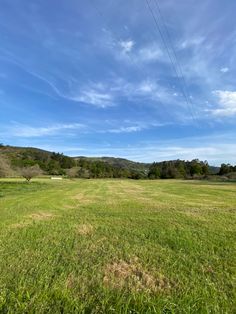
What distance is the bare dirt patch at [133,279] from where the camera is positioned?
4875 millimetres

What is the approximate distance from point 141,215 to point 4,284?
28.2ft

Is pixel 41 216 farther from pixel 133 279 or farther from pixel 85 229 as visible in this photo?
pixel 133 279

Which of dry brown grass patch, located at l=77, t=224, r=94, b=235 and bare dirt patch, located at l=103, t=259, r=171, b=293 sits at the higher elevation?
dry brown grass patch, located at l=77, t=224, r=94, b=235

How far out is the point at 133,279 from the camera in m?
5.24

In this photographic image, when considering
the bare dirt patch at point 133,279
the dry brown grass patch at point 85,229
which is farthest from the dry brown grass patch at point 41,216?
the bare dirt patch at point 133,279

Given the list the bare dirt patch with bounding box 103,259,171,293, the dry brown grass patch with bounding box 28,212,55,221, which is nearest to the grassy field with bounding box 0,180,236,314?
the bare dirt patch with bounding box 103,259,171,293

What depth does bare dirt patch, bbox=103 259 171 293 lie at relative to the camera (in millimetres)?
4875

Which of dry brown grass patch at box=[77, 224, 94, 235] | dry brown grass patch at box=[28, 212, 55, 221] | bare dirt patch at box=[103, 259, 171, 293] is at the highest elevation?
dry brown grass patch at box=[77, 224, 94, 235]

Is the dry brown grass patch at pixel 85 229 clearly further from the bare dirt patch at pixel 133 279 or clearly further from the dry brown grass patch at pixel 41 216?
the bare dirt patch at pixel 133 279

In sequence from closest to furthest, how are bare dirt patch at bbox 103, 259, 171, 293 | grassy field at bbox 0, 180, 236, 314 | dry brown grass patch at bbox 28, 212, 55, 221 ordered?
grassy field at bbox 0, 180, 236, 314, bare dirt patch at bbox 103, 259, 171, 293, dry brown grass patch at bbox 28, 212, 55, 221

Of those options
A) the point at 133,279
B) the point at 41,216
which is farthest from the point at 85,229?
the point at 133,279

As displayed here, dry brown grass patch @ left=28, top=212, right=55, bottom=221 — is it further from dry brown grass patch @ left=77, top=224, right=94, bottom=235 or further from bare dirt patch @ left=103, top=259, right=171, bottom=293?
bare dirt patch @ left=103, top=259, right=171, bottom=293

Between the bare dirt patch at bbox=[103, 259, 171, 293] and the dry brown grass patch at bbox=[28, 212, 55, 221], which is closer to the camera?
the bare dirt patch at bbox=[103, 259, 171, 293]

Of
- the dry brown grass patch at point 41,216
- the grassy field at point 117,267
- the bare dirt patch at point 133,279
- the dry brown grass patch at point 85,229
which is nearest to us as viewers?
the grassy field at point 117,267
